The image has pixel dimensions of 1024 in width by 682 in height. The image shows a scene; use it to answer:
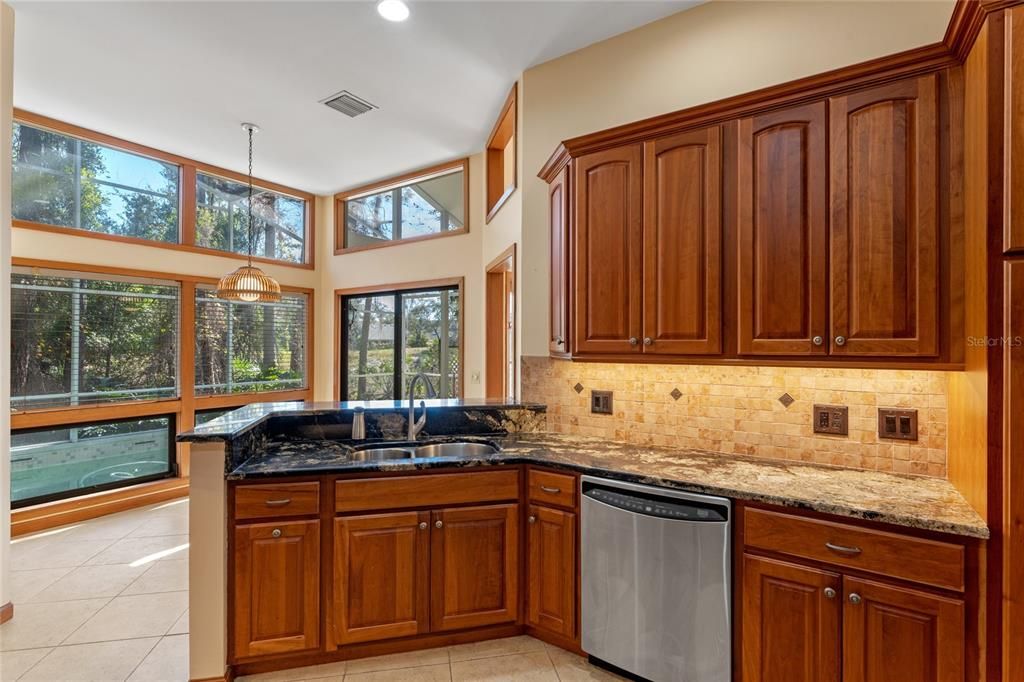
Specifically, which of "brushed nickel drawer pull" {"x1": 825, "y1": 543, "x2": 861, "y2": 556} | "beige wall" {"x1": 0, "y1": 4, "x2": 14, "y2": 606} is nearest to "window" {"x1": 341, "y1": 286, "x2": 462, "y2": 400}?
"beige wall" {"x1": 0, "y1": 4, "x2": 14, "y2": 606}

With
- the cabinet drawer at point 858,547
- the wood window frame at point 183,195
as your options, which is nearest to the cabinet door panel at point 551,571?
the cabinet drawer at point 858,547

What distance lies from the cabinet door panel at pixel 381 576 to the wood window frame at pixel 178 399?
3.43m

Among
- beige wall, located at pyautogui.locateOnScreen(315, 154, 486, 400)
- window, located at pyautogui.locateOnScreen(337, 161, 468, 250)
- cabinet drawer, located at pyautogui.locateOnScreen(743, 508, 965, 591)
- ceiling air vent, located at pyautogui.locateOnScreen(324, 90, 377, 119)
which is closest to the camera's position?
cabinet drawer, located at pyautogui.locateOnScreen(743, 508, 965, 591)

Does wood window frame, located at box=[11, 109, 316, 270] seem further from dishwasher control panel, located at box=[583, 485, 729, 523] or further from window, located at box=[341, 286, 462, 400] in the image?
dishwasher control panel, located at box=[583, 485, 729, 523]

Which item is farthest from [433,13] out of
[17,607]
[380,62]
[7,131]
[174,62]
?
[17,607]

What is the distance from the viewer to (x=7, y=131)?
8.49ft

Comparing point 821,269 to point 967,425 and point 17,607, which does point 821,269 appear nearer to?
point 967,425

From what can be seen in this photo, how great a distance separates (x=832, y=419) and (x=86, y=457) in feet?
18.2

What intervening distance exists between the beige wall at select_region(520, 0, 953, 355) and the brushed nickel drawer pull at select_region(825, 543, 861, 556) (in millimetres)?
1782

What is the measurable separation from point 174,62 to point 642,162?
9.93 feet

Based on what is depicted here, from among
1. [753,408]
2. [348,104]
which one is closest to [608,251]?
[753,408]

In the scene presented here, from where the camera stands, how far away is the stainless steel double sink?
2.68 m

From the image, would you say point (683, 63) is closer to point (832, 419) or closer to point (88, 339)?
point (832, 419)

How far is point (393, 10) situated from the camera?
103 inches
